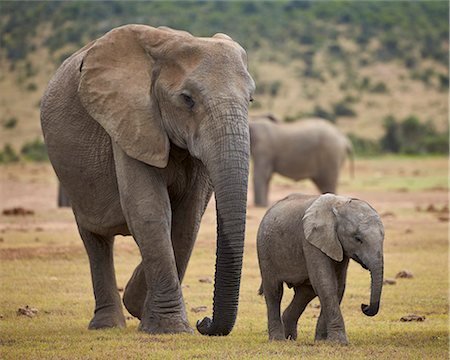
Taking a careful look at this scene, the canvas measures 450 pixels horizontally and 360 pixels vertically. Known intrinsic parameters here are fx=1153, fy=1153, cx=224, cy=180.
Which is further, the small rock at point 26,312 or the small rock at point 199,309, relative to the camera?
the small rock at point 199,309

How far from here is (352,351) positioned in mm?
8023

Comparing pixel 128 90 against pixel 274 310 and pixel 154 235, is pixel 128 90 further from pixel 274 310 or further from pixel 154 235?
pixel 274 310

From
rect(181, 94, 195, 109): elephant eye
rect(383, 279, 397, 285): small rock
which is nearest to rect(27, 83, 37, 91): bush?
rect(383, 279, 397, 285): small rock

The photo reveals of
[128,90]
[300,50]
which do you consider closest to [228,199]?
[128,90]

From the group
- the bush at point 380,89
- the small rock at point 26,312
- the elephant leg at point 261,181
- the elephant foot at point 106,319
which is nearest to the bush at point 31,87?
the bush at point 380,89

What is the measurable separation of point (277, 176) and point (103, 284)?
25281mm

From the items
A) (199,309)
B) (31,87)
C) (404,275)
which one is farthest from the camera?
(31,87)

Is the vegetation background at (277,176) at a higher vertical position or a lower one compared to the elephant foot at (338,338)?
lower

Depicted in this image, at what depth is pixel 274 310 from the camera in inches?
351

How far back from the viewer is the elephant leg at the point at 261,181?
23.4 m

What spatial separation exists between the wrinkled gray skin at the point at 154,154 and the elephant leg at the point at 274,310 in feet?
2.06

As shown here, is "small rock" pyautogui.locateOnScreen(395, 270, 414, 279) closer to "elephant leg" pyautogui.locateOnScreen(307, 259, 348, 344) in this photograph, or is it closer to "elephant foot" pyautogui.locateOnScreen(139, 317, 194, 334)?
"elephant leg" pyautogui.locateOnScreen(307, 259, 348, 344)

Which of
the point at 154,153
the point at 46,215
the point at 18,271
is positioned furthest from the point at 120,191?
the point at 46,215

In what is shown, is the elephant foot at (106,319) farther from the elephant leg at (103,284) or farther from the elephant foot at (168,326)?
the elephant foot at (168,326)
